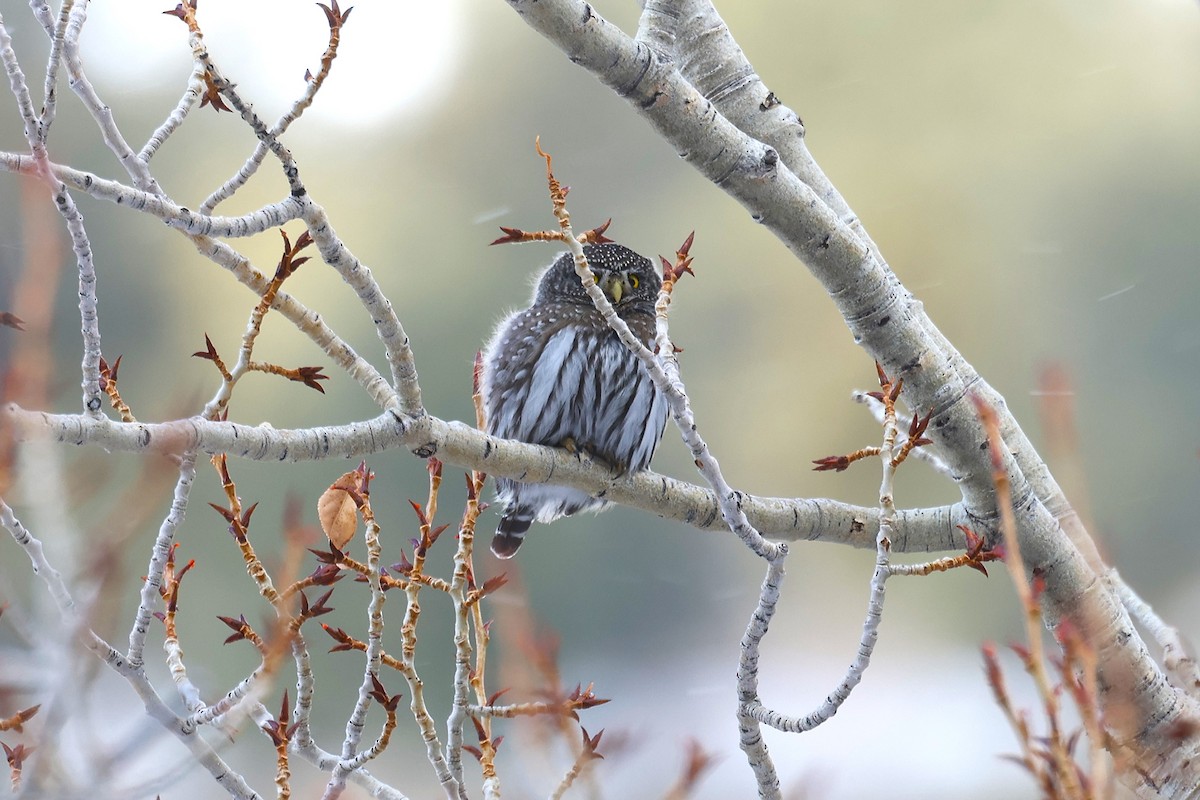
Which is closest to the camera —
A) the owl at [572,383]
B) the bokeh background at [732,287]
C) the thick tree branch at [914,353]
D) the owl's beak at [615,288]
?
the thick tree branch at [914,353]

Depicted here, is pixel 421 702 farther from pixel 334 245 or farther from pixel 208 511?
pixel 208 511

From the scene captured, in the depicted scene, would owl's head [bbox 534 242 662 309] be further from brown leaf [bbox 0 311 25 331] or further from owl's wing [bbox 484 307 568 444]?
brown leaf [bbox 0 311 25 331]

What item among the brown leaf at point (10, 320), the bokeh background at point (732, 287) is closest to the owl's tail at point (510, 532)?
the brown leaf at point (10, 320)

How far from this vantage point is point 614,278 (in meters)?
3.16

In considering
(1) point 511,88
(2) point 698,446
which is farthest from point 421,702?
(1) point 511,88

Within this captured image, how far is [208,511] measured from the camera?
15.9 meters

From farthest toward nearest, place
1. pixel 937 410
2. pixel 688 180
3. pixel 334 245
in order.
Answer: pixel 688 180 → pixel 937 410 → pixel 334 245

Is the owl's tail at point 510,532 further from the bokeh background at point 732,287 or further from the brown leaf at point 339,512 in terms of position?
the bokeh background at point 732,287

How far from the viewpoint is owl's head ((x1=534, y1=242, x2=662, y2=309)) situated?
316 cm

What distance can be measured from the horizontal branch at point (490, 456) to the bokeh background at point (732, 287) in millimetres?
4080

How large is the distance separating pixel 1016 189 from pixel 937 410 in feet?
88.2

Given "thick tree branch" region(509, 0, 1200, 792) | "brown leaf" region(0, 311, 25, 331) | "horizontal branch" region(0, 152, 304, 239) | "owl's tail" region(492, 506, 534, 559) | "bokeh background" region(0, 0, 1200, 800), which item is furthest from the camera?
"bokeh background" region(0, 0, 1200, 800)

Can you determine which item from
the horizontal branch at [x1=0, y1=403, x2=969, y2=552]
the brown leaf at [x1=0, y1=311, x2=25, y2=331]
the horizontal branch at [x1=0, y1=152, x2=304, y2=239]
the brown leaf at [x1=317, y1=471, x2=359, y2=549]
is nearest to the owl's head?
the horizontal branch at [x1=0, y1=403, x2=969, y2=552]

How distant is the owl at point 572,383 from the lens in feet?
9.35
